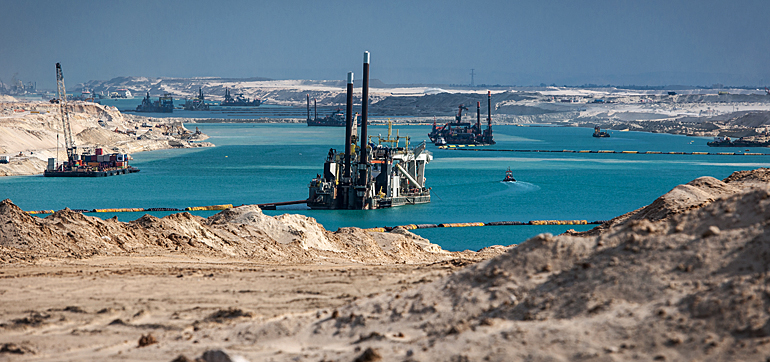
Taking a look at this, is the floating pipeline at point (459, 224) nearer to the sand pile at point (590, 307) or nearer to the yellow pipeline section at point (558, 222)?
the yellow pipeline section at point (558, 222)

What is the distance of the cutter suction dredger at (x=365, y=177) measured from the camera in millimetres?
57094

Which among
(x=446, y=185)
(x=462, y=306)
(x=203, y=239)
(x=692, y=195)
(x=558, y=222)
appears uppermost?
(x=692, y=195)

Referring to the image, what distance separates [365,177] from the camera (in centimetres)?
5734

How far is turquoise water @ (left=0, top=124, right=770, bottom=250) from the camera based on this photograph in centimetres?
5444

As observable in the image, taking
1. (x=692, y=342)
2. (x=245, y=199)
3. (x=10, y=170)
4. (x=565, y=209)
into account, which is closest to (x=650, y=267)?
(x=692, y=342)

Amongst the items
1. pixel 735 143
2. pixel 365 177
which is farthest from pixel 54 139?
pixel 735 143

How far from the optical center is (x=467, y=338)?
425 inches

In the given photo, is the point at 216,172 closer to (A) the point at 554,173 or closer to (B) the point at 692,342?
(A) the point at 554,173

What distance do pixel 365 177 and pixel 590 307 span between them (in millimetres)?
46462

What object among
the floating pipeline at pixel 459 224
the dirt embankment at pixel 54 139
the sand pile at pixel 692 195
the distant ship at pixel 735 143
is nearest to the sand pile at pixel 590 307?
the sand pile at pixel 692 195

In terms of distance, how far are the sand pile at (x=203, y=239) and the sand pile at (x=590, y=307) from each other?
10.8 metres

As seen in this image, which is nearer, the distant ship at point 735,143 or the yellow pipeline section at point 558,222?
the yellow pipeline section at point 558,222

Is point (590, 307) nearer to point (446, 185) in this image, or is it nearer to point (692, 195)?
point (692, 195)

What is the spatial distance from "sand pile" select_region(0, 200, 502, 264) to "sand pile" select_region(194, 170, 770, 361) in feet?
35.5
